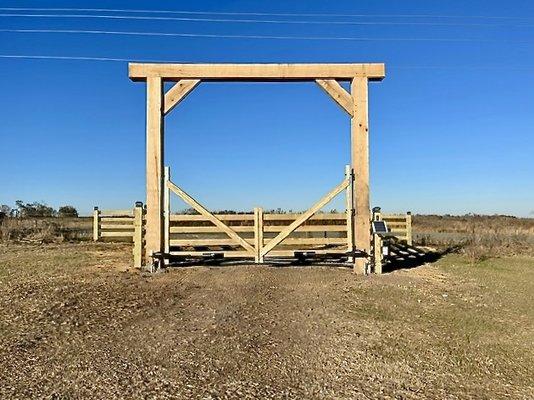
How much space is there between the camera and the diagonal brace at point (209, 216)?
11164mm

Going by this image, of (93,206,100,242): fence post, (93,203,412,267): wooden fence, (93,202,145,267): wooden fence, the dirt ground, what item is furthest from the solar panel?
(93,206,100,242): fence post

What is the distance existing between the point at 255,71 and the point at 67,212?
34.0 meters

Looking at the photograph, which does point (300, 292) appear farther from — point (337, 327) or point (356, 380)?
point (356, 380)

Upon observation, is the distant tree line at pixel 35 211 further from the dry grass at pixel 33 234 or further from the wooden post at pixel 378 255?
the wooden post at pixel 378 255

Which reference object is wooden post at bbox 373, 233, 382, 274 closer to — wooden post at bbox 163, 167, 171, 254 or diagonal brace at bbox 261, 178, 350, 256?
diagonal brace at bbox 261, 178, 350, 256

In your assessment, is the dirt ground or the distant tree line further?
the distant tree line

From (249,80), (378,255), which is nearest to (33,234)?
(249,80)

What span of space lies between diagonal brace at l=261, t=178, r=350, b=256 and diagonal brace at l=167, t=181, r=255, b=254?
1.39ft

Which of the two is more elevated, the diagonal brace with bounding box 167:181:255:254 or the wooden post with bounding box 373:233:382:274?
the diagonal brace with bounding box 167:181:255:254

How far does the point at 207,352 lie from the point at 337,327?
189 cm

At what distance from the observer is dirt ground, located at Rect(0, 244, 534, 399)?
4.43m

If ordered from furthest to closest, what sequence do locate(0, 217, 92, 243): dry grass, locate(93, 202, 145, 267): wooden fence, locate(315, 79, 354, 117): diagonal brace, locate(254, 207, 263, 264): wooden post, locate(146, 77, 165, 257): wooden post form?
locate(93, 202, 145, 267): wooden fence
locate(0, 217, 92, 243): dry grass
locate(254, 207, 263, 264): wooden post
locate(315, 79, 354, 117): diagonal brace
locate(146, 77, 165, 257): wooden post

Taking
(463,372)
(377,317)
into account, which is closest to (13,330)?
(377,317)

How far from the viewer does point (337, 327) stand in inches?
255
